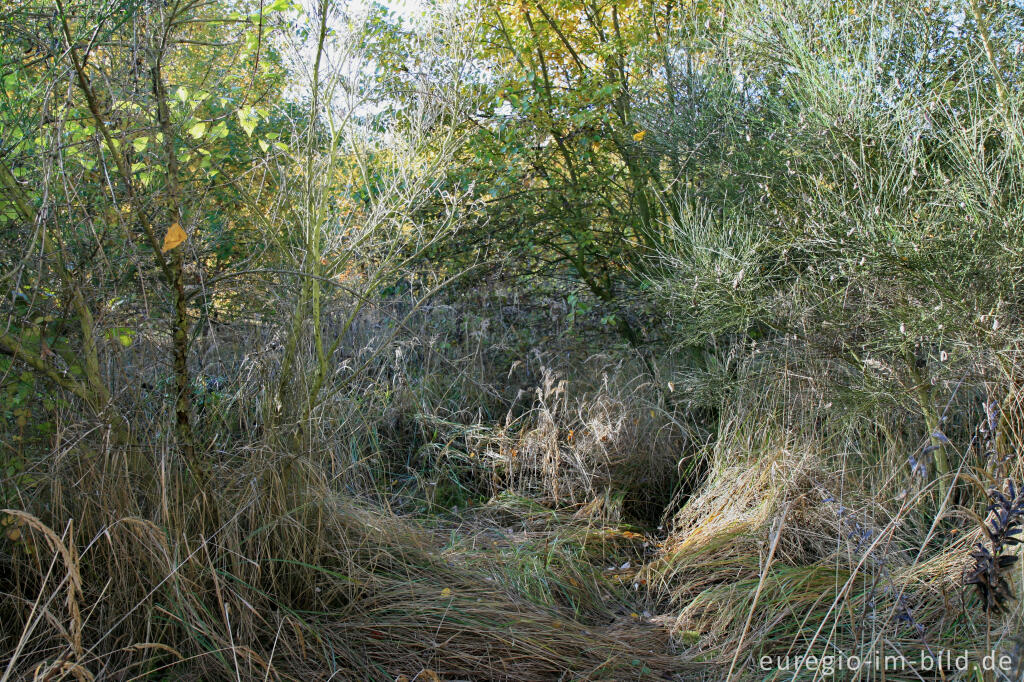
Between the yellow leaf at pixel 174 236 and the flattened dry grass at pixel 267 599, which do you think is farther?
the flattened dry grass at pixel 267 599

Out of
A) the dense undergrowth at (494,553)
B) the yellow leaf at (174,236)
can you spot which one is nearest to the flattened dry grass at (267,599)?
the dense undergrowth at (494,553)

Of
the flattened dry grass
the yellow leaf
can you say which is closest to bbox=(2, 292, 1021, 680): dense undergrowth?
the flattened dry grass

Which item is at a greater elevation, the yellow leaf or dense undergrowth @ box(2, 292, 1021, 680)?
the yellow leaf

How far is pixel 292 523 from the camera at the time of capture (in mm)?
2662

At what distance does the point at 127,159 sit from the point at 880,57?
11.4ft

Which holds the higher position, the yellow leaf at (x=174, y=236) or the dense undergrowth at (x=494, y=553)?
the yellow leaf at (x=174, y=236)

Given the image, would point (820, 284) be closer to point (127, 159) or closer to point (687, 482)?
point (687, 482)

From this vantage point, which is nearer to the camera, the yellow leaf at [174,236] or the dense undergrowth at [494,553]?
the yellow leaf at [174,236]

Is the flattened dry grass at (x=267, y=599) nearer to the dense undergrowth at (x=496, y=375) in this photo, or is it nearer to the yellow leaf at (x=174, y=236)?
the dense undergrowth at (x=496, y=375)

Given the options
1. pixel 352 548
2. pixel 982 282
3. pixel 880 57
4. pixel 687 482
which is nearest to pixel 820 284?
pixel 982 282

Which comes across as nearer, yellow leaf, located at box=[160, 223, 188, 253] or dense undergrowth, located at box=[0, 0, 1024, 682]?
yellow leaf, located at box=[160, 223, 188, 253]

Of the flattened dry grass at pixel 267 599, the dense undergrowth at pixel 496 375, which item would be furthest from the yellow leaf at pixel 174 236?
the flattened dry grass at pixel 267 599

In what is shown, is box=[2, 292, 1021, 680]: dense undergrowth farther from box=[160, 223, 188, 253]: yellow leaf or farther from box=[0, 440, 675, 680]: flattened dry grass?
box=[160, 223, 188, 253]: yellow leaf

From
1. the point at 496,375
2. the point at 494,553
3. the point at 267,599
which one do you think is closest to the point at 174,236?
the point at 267,599
